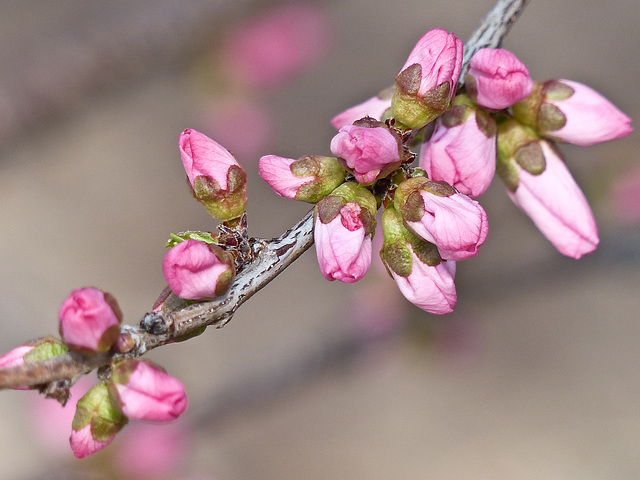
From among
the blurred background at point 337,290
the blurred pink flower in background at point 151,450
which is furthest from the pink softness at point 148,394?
the blurred background at point 337,290

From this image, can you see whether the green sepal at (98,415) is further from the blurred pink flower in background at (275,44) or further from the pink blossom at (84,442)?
the blurred pink flower in background at (275,44)

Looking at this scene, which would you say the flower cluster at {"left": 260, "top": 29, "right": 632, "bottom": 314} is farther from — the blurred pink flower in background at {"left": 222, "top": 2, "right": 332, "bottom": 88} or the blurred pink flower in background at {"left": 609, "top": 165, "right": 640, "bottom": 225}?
the blurred pink flower in background at {"left": 222, "top": 2, "right": 332, "bottom": 88}

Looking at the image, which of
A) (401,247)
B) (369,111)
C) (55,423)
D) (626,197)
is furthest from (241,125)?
(401,247)

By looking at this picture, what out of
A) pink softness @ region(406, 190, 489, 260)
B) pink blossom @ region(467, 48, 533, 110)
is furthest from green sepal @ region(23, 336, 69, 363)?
pink blossom @ region(467, 48, 533, 110)

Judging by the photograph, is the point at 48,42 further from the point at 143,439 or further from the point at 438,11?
the point at 438,11

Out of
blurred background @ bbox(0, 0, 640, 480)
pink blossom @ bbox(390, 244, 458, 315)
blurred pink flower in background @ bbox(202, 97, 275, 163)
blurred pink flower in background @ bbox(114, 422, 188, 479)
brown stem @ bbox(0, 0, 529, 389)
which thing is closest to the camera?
brown stem @ bbox(0, 0, 529, 389)

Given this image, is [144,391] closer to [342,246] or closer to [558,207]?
[342,246]
